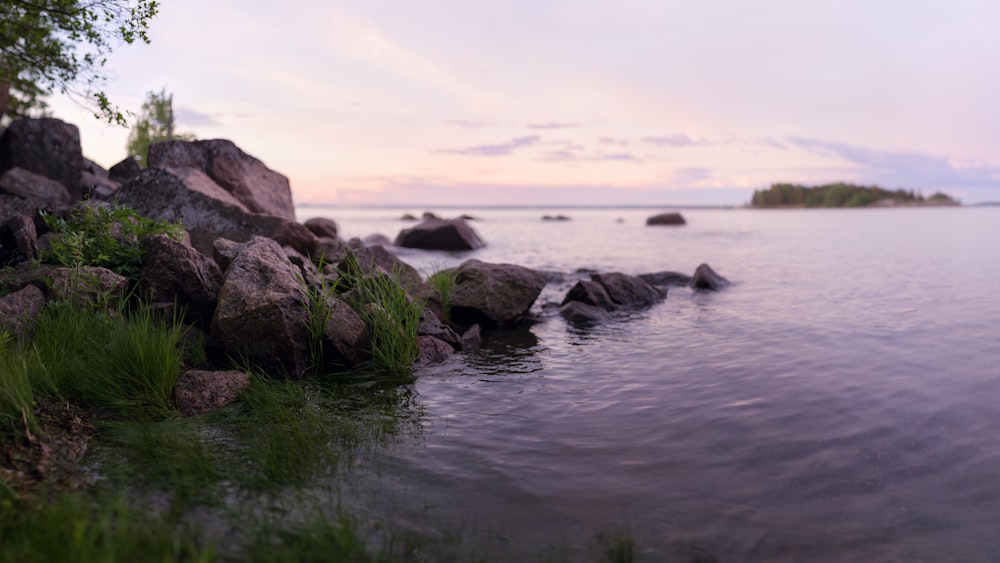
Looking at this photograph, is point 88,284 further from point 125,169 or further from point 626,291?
point 125,169

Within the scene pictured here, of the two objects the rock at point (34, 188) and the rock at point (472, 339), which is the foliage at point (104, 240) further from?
the rock at point (34, 188)

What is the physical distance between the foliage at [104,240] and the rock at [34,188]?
7.37 m

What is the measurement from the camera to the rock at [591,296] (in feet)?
55.1

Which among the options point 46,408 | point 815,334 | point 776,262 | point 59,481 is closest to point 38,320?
point 46,408

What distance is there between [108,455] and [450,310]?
27.1 ft

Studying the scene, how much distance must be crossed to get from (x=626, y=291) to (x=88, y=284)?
13.1 meters

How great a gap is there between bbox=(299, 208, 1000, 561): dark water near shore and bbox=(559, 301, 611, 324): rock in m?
0.42

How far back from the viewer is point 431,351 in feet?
35.3

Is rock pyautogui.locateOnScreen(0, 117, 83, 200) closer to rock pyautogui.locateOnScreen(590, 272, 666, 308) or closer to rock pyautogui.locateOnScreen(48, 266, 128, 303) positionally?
rock pyautogui.locateOnScreen(48, 266, 128, 303)


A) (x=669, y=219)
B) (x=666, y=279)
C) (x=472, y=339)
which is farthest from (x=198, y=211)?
Result: (x=669, y=219)

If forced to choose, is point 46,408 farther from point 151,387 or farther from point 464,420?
point 464,420

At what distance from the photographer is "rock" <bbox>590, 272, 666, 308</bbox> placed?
17.7m

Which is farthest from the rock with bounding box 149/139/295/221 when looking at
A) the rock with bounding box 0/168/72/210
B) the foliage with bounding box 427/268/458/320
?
the foliage with bounding box 427/268/458/320

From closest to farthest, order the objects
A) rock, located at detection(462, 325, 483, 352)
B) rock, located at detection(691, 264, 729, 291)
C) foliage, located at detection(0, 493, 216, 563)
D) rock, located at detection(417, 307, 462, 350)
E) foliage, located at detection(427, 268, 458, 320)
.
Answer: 1. foliage, located at detection(0, 493, 216, 563)
2. rock, located at detection(417, 307, 462, 350)
3. rock, located at detection(462, 325, 483, 352)
4. foliage, located at detection(427, 268, 458, 320)
5. rock, located at detection(691, 264, 729, 291)
